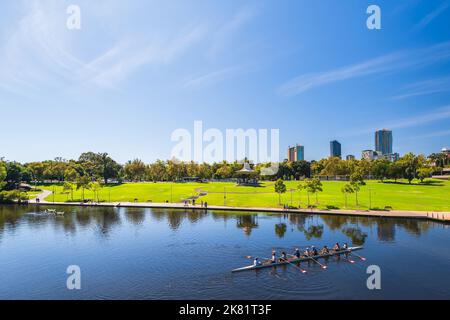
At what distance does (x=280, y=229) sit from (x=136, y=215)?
35120mm

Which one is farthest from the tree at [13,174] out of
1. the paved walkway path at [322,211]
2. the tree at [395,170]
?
the tree at [395,170]

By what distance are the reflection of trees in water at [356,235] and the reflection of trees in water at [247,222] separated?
16.2 m

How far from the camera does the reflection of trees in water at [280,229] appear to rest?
53562 millimetres

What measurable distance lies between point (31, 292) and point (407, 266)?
40306 millimetres

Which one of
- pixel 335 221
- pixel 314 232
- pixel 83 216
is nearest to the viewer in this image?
pixel 314 232

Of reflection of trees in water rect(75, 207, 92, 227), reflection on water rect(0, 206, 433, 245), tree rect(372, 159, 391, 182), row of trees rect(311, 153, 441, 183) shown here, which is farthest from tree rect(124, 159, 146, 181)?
tree rect(372, 159, 391, 182)

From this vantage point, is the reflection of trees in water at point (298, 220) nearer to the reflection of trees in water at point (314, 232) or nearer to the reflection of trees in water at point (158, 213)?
the reflection of trees in water at point (314, 232)

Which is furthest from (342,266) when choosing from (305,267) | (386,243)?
(386,243)

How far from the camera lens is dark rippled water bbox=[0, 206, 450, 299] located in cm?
3056


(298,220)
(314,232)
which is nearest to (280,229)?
(314,232)

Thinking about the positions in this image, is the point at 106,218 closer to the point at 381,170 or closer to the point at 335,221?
the point at 335,221

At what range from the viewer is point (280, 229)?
5756 centimetres

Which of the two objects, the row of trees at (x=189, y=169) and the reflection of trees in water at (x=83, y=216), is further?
the row of trees at (x=189, y=169)

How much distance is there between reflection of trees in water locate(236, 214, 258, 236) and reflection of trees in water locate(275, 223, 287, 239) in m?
4.23
